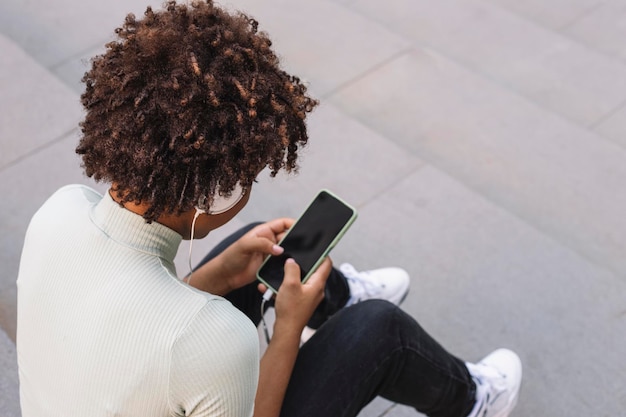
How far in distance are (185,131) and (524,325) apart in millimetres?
1657

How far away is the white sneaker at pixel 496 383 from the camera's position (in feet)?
7.00

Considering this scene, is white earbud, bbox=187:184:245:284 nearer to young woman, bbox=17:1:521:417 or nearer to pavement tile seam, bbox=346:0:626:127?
young woman, bbox=17:1:521:417

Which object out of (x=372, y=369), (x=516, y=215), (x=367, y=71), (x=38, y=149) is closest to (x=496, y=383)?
(x=372, y=369)

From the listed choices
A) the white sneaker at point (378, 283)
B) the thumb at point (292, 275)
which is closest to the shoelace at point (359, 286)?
the white sneaker at point (378, 283)

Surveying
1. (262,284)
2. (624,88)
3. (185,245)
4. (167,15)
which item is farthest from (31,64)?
(624,88)

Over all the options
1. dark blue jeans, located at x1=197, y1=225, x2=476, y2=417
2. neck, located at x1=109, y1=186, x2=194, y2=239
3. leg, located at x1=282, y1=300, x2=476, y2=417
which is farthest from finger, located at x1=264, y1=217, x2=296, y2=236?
neck, located at x1=109, y1=186, x2=194, y2=239

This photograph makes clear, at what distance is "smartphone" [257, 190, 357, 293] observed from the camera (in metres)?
2.00

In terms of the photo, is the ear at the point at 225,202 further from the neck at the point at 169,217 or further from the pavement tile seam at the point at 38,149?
the pavement tile seam at the point at 38,149

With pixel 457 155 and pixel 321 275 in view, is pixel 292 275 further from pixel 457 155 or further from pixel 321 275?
pixel 457 155

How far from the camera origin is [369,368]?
184cm

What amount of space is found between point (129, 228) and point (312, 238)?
0.71 meters

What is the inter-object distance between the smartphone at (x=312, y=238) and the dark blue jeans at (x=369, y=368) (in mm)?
97

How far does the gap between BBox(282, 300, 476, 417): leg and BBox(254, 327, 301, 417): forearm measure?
0.07 meters

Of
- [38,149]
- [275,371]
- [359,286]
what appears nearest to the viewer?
[275,371]
